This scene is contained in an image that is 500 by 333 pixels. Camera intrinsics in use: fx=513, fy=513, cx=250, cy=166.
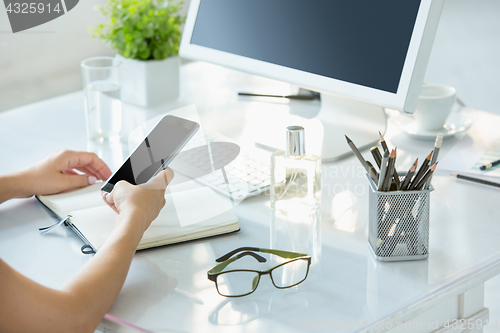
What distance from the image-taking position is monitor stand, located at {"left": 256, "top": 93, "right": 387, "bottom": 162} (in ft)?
3.27

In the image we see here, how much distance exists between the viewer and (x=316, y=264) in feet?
2.23

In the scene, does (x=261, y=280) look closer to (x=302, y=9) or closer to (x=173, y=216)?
(x=173, y=216)

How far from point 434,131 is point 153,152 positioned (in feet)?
1.92

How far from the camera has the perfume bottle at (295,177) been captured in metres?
0.78

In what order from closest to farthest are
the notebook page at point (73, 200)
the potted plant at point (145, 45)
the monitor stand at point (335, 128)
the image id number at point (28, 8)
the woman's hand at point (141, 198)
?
the woman's hand at point (141, 198) → the notebook page at point (73, 200) → the monitor stand at point (335, 128) → the potted plant at point (145, 45) → the image id number at point (28, 8)

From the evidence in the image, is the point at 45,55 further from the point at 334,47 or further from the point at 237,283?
the point at 237,283

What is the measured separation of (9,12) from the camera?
1.62 meters

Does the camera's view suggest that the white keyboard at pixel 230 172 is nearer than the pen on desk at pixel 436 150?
No

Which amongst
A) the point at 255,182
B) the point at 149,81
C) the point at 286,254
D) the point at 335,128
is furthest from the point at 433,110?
the point at 149,81

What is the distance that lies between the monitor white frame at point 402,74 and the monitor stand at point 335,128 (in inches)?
6.0

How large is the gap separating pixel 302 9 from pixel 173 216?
1.38 feet

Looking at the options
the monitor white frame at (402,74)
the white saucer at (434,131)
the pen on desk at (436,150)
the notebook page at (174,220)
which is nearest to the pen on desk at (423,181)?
the pen on desk at (436,150)

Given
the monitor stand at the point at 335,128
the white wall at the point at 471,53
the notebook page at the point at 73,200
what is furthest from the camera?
the white wall at the point at 471,53

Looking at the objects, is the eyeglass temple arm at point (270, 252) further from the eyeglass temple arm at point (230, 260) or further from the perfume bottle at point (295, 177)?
the perfume bottle at point (295, 177)
